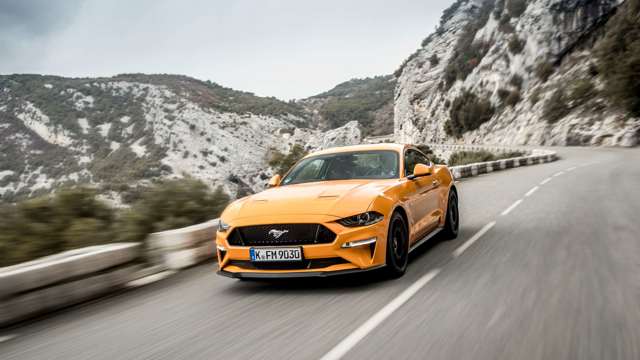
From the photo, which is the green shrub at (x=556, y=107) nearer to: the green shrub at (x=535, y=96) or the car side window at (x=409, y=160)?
the green shrub at (x=535, y=96)

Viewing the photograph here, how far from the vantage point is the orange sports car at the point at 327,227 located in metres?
5.49

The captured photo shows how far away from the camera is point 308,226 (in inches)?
217

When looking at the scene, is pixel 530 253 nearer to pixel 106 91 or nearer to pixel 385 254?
pixel 385 254

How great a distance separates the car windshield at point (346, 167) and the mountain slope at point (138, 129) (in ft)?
131

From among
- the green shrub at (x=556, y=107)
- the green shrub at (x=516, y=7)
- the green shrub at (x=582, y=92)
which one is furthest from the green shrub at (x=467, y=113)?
the green shrub at (x=582, y=92)

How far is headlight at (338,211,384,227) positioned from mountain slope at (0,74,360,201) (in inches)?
1640

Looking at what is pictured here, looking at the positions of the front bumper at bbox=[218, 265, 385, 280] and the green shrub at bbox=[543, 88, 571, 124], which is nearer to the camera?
the front bumper at bbox=[218, 265, 385, 280]

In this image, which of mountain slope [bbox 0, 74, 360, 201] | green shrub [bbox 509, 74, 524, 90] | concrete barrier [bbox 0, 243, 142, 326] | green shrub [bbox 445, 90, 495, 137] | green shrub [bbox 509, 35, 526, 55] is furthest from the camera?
green shrub [bbox 445, 90, 495, 137]

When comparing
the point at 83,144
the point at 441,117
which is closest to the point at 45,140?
the point at 83,144

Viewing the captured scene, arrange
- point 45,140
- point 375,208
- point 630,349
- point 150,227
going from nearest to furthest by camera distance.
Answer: point 630,349
point 375,208
point 150,227
point 45,140

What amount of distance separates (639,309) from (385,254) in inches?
85.5

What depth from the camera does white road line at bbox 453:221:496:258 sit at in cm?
739

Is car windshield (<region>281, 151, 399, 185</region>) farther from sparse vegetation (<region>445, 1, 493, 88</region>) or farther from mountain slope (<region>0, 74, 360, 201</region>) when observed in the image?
sparse vegetation (<region>445, 1, 493, 88</region>)

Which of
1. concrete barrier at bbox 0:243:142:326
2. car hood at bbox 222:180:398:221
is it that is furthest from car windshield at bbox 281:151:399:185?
concrete barrier at bbox 0:243:142:326
